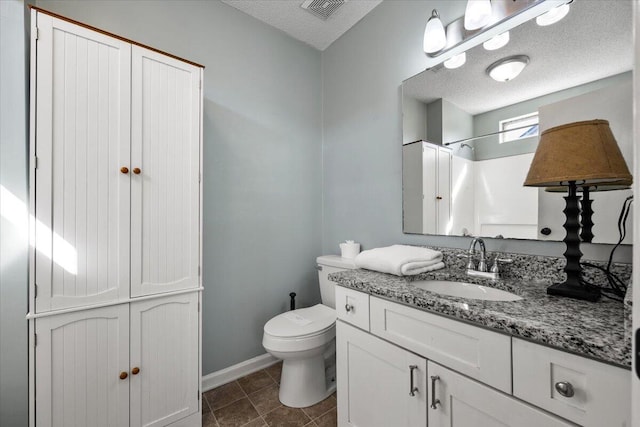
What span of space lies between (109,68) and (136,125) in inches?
10.0

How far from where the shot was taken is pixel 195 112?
145 cm

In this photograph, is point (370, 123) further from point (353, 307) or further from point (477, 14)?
point (353, 307)

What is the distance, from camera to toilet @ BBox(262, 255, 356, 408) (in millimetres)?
1549

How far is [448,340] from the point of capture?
899 mm

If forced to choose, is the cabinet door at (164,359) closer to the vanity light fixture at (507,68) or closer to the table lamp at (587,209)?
the table lamp at (587,209)

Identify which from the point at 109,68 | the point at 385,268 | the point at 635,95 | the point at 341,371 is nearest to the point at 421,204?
the point at 385,268

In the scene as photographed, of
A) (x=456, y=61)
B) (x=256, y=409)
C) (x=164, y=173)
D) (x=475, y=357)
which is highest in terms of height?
(x=456, y=61)

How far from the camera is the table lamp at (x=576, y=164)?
86 cm

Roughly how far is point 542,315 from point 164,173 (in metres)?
1.60

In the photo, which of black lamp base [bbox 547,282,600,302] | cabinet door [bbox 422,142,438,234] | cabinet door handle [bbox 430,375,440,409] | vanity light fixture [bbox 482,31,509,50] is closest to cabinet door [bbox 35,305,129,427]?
cabinet door handle [bbox 430,375,440,409]

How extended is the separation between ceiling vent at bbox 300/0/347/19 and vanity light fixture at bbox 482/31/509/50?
1.04 meters

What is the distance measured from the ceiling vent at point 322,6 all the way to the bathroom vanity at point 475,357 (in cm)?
185

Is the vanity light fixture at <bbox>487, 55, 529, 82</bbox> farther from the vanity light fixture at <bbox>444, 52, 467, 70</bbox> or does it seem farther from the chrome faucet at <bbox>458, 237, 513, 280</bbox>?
the chrome faucet at <bbox>458, 237, 513, 280</bbox>

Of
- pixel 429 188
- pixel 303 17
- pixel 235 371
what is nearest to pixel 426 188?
pixel 429 188
